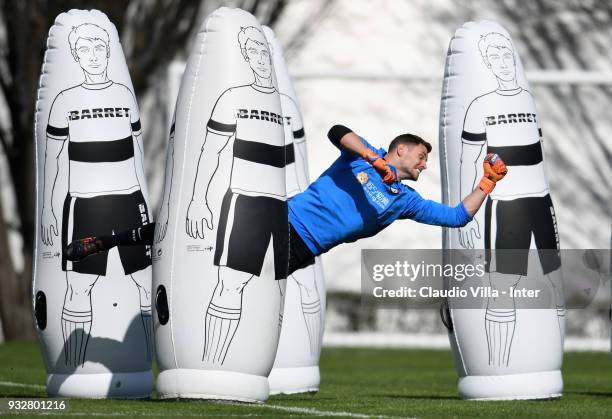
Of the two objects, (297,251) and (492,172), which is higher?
(492,172)

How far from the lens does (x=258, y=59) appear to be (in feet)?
23.2

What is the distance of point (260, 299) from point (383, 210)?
1007 millimetres

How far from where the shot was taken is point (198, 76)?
7012 mm

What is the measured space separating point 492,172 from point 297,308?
2.25 m

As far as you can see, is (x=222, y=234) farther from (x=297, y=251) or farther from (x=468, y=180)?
(x=468, y=180)

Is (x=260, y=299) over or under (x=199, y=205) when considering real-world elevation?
under

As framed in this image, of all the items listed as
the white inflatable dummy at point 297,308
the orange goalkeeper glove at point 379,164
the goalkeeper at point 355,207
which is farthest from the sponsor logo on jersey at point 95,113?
the orange goalkeeper glove at point 379,164

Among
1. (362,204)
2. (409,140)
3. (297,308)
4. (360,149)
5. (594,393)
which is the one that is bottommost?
(594,393)

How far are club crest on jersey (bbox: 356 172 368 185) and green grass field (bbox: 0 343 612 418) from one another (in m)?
1.27

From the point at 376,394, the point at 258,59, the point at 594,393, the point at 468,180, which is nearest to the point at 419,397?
the point at 376,394

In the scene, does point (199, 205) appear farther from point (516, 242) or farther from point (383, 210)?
point (516, 242)

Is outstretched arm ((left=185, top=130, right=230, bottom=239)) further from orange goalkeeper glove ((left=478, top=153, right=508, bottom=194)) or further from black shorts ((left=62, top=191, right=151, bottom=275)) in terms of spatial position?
orange goalkeeper glove ((left=478, top=153, right=508, bottom=194))

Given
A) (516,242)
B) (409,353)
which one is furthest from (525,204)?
(409,353)

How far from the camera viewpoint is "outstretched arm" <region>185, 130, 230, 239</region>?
6.77m
